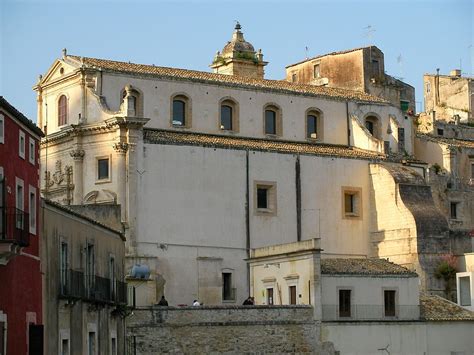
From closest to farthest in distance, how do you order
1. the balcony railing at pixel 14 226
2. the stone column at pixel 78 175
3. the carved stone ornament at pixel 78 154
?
the balcony railing at pixel 14 226, the stone column at pixel 78 175, the carved stone ornament at pixel 78 154

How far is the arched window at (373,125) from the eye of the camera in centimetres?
7269

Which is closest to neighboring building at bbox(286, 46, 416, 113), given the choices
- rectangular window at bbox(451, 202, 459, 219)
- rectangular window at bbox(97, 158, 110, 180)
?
rectangular window at bbox(451, 202, 459, 219)

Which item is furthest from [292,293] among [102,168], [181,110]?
[181,110]

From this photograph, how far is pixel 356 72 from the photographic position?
8194 centimetres

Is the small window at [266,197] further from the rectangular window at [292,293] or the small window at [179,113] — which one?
the rectangular window at [292,293]

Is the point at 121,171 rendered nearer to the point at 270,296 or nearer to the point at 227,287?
the point at 227,287

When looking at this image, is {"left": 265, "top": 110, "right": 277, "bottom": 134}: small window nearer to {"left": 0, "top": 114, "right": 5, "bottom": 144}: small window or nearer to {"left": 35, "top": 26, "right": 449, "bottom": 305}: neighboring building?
{"left": 35, "top": 26, "right": 449, "bottom": 305}: neighboring building

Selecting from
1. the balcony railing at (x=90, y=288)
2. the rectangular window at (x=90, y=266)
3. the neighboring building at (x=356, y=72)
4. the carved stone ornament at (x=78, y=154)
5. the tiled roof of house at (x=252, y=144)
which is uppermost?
the neighboring building at (x=356, y=72)

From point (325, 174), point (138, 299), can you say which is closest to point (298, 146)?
point (325, 174)

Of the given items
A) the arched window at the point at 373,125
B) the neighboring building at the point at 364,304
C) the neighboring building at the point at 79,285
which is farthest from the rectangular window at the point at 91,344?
the arched window at the point at 373,125

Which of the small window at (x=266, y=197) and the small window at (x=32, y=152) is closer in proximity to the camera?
the small window at (x=32, y=152)

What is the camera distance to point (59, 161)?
63125 millimetres

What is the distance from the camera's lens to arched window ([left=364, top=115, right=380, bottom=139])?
72.7 meters

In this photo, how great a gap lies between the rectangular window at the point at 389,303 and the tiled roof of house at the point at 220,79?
17.3 metres
